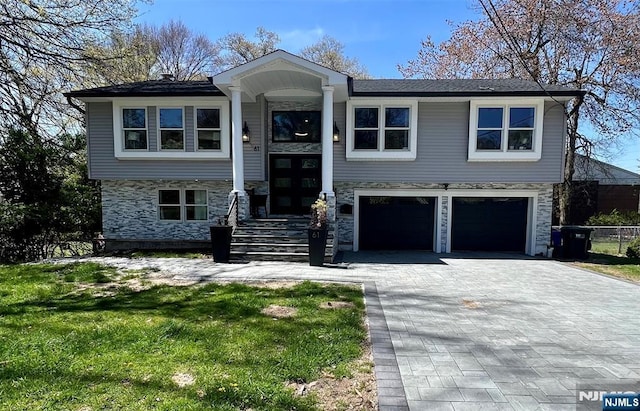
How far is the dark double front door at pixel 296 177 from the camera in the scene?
12.0m

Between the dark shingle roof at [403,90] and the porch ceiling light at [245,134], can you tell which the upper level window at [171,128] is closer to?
the dark shingle roof at [403,90]

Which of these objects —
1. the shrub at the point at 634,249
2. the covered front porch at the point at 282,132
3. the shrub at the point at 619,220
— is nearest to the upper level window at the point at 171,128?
the covered front porch at the point at 282,132

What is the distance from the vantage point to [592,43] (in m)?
16.0

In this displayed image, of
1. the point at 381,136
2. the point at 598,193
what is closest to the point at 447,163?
the point at 381,136

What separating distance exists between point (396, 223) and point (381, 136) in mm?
3045

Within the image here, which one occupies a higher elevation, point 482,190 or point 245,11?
point 245,11

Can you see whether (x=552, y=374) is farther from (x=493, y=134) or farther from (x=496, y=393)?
(x=493, y=134)

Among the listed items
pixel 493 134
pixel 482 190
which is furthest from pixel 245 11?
pixel 482 190

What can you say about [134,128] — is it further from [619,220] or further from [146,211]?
[619,220]

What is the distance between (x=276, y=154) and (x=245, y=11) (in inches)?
191

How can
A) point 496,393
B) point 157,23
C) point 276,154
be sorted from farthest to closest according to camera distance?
point 157,23 → point 276,154 → point 496,393

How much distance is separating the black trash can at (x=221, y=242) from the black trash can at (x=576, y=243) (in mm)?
10753

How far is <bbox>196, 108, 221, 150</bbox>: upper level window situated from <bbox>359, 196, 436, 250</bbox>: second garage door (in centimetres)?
531

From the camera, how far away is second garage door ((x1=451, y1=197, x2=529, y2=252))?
11750mm
